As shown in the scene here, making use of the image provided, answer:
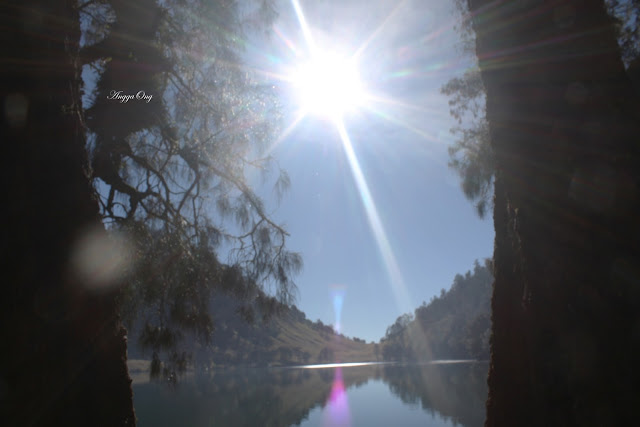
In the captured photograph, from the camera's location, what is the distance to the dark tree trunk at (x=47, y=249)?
106 centimetres

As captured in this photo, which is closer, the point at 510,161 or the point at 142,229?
the point at 510,161

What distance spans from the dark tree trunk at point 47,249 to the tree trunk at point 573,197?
1.36m

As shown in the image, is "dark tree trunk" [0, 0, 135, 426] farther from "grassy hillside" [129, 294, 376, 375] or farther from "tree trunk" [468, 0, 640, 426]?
"grassy hillside" [129, 294, 376, 375]

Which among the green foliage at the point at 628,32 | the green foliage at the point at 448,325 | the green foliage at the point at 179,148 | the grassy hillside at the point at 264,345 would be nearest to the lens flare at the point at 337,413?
the grassy hillside at the point at 264,345

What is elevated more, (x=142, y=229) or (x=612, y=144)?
(x=142, y=229)

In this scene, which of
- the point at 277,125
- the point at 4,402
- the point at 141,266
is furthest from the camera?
the point at 277,125

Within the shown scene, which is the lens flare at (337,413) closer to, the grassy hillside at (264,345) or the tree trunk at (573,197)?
the grassy hillside at (264,345)

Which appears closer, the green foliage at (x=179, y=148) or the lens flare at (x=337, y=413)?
the green foliage at (x=179, y=148)

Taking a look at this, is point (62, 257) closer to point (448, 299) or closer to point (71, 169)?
point (71, 169)

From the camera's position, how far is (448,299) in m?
98.8

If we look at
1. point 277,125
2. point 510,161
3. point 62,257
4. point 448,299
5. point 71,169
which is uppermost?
point 448,299

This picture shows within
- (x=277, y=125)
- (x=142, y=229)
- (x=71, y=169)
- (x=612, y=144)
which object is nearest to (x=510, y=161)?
(x=612, y=144)

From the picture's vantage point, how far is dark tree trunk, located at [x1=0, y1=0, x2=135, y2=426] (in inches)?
41.6

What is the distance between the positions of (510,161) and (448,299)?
10451 centimetres
